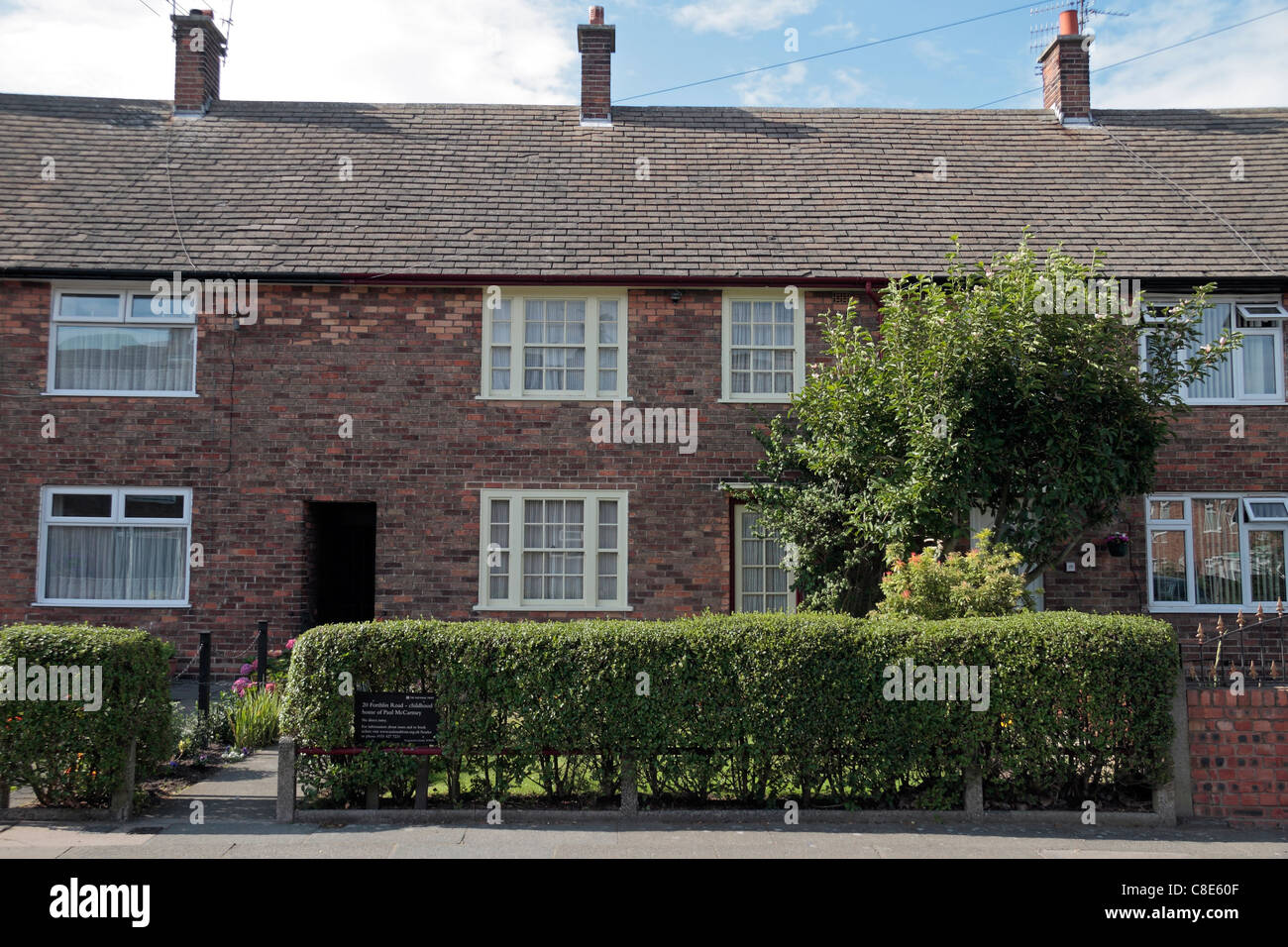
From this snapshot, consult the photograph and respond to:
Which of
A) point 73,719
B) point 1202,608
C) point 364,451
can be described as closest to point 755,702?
point 73,719

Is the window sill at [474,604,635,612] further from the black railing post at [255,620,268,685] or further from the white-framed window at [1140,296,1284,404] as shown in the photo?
the white-framed window at [1140,296,1284,404]

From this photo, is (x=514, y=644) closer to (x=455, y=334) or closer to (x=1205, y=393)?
(x=455, y=334)

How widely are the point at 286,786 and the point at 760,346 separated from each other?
865 centimetres

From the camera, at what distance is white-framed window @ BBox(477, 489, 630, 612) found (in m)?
13.2

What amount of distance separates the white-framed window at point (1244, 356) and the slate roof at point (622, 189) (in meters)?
0.51

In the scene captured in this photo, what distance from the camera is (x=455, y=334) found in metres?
13.6

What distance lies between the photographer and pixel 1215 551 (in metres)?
13.4

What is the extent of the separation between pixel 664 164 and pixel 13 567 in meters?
11.2

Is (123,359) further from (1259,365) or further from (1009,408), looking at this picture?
(1259,365)

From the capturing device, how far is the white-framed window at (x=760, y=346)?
13.6 m

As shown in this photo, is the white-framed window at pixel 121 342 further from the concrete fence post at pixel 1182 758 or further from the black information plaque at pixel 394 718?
the concrete fence post at pixel 1182 758
